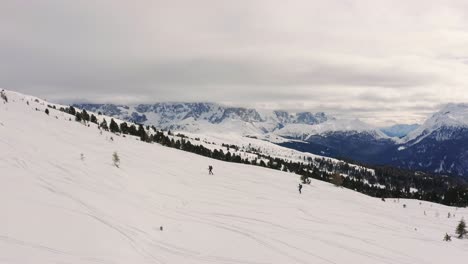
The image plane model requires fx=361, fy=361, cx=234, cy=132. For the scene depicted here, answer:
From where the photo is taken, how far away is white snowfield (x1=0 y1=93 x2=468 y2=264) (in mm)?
12391

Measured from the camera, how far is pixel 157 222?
55.3 ft

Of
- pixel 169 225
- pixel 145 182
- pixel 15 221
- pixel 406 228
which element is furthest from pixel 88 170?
pixel 406 228

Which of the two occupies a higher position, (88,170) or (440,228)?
(88,170)

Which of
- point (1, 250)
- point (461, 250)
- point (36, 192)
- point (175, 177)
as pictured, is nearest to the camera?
point (1, 250)

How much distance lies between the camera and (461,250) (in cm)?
1917

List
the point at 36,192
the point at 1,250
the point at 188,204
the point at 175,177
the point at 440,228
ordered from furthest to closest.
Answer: the point at 175,177 → the point at 440,228 → the point at 188,204 → the point at 36,192 → the point at 1,250

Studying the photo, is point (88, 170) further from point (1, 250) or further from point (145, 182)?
point (1, 250)

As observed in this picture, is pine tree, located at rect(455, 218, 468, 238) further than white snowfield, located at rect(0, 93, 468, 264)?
Yes

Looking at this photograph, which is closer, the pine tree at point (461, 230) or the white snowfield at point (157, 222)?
the white snowfield at point (157, 222)

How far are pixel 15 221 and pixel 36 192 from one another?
3551 mm

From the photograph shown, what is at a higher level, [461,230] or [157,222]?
[461,230]

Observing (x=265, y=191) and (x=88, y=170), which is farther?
(x=265, y=191)

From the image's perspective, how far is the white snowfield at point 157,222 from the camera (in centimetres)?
1239

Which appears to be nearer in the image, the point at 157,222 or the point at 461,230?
the point at 157,222
